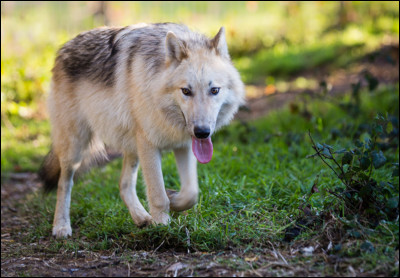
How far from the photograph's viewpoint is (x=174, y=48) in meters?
3.82

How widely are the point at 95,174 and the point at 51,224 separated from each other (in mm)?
1170

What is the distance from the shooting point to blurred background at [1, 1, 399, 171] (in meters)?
8.17

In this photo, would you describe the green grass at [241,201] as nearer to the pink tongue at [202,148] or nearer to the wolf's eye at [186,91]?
the pink tongue at [202,148]

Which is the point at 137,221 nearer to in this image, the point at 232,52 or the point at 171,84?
the point at 171,84

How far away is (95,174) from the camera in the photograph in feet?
19.0

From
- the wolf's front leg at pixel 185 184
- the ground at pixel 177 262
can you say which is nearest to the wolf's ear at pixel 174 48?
the wolf's front leg at pixel 185 184

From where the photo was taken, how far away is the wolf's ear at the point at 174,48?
379 cm

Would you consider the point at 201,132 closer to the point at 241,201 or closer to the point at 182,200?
the point at 182,200

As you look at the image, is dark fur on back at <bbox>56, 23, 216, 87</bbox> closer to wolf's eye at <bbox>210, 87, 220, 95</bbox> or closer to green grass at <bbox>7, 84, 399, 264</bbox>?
wolf's eye at <bbox>210, 87, 220, 95</bbox>

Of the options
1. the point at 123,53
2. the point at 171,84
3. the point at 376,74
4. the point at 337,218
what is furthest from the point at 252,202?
the point at 376,74

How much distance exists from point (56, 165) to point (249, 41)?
26.1 feet

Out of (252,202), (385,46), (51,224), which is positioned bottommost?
(51,224)

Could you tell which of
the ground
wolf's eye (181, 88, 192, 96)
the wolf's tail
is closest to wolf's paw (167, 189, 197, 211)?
the ground

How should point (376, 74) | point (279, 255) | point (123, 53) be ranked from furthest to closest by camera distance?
point (376, 74) < point (123, 53) < point (279, 255)
